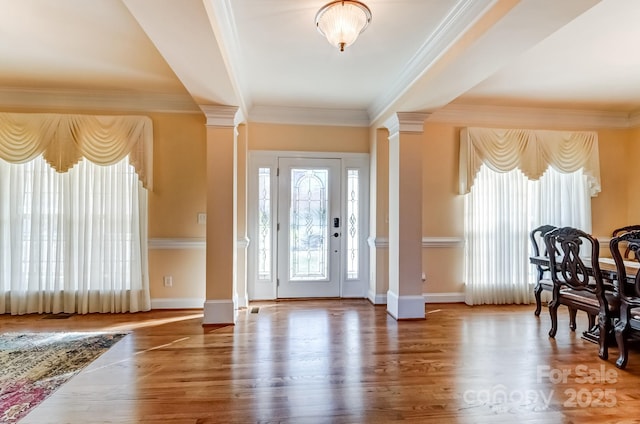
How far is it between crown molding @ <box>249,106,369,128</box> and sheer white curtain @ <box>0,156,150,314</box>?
5.68 ft

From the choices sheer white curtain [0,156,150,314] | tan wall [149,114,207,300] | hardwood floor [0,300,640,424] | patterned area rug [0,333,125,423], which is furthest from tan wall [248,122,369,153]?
patterned area rug [0,333,125,423]

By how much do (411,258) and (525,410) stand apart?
1.87 meters

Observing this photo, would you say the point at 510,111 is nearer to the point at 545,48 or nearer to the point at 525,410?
the point at 545,48

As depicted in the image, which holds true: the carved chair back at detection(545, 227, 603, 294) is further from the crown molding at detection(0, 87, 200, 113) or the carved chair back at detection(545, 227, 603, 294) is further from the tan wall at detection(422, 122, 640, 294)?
the crown molding at detection(0, 87, 200, 113)

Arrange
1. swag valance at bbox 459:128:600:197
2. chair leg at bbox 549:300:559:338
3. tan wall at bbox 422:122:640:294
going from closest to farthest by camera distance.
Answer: chair leg at bbox 549:300:559:338
swag valance at bbox 459:128:600:197
tan wall at bbox 422:122:640:294

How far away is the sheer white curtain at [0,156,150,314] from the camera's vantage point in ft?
12.5

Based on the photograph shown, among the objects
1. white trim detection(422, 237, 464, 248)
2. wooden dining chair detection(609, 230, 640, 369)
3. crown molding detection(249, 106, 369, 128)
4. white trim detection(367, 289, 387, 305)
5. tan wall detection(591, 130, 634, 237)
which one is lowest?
white trim detection(367, 289, 387, 305)

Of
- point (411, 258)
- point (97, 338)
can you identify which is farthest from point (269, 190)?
point (97, 338)

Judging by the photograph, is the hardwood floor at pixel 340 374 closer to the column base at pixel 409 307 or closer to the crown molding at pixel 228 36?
the column base at pixel 409 307

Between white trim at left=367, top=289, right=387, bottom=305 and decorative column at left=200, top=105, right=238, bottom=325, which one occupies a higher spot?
decorative column at left=200, top=105, right=238, bottom=325

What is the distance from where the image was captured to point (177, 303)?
162 inches

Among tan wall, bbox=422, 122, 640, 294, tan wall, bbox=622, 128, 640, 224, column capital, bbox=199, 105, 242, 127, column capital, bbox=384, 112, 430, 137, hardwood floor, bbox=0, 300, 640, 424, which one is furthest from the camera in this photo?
tan wall, bbox=622, 128, 640, 224

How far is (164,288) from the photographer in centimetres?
412

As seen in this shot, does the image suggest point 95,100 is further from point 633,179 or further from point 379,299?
point 633,179
